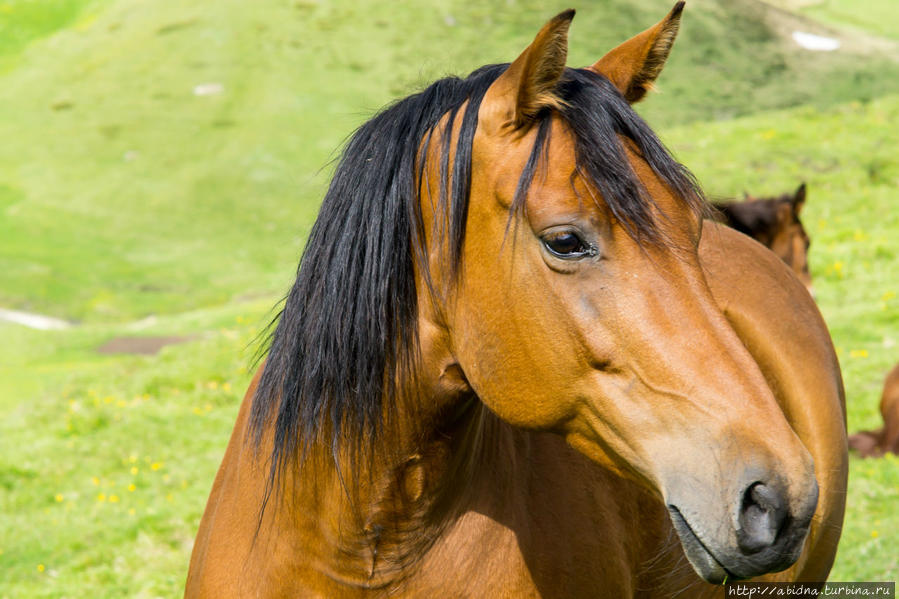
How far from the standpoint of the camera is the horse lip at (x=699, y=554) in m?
1.88

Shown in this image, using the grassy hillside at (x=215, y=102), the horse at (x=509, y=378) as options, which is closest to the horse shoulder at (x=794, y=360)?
the horse at (x=509, y=378)

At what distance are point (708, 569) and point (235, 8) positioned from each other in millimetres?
35213

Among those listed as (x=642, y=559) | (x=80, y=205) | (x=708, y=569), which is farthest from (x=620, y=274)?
(x=80, y=205)

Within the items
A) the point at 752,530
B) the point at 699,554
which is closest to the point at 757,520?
the point at 752,530

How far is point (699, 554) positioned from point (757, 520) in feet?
0.51

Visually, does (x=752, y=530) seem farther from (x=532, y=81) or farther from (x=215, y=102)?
(x=215, y=102)

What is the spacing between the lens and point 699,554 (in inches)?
74.7

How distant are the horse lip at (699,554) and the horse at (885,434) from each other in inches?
265

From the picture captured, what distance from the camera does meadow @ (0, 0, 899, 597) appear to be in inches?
293

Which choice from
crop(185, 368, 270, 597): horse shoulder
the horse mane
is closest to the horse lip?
the horse mane

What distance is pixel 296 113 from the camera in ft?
92.0

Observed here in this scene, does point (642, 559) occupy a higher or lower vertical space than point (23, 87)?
higher

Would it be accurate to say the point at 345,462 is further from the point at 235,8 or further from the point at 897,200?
the point at 235,8

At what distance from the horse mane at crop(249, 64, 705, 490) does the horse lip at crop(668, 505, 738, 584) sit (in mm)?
769
